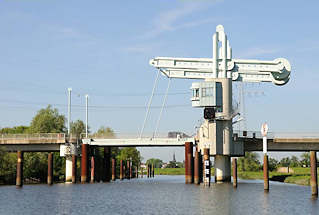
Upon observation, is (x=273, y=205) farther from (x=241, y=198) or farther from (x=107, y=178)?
(x=107, y=178)

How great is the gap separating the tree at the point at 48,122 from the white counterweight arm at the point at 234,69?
142ft

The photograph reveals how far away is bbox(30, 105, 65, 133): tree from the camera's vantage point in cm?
10969

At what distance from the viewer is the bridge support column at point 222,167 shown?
247ft

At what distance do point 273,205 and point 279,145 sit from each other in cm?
3448

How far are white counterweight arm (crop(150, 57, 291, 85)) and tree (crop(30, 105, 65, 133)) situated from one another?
4328 centimetres

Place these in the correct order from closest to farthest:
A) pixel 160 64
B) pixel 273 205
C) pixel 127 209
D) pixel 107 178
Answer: pixel 127 209 → pixel 273 205 → pixel 160 64 → pixel 107 178

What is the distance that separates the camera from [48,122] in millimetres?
111000

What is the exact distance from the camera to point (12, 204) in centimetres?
4556

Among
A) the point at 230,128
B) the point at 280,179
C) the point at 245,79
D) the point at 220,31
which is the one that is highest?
the point at 220,31

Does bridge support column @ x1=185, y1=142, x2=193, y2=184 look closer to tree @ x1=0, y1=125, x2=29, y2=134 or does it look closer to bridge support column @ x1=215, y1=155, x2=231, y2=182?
bridge support column @ x1=215, y1=155, x2=231, y2=182

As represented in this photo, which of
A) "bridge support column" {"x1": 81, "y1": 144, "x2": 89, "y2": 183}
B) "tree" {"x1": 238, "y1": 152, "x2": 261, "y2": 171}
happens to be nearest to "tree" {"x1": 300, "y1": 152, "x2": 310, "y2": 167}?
"tree" {"x1": 238, "y1": 152, "x2": 261, "y2": 171}

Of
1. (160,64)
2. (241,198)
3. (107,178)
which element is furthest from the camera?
(107,178)

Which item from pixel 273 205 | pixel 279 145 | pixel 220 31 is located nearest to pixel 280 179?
pixel 279 145

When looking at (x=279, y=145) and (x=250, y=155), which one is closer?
(x=279, y=145)
